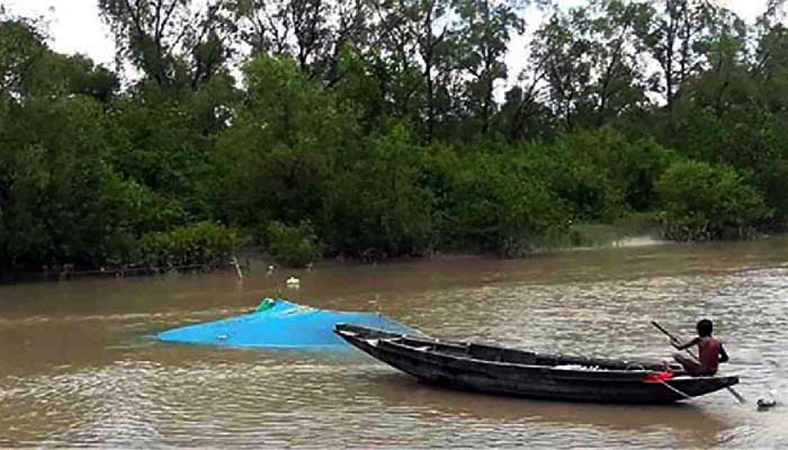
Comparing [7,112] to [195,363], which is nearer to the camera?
[195,363]

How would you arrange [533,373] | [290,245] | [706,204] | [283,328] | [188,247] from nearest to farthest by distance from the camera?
[533,373] < [283,328] < [188,247] < [290,245] < [706,204]

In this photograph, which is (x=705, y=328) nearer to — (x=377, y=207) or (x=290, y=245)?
(x=290, y=245)

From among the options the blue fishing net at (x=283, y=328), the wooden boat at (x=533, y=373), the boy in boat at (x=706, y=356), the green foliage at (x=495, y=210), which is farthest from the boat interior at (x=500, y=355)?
the green foliage at (x=495, y=210)

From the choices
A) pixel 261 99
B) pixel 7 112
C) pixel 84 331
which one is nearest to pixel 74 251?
pixel 7 112

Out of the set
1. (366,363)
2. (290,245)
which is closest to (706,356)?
(366,363)

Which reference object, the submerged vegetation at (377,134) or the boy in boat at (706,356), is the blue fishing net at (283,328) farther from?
the submerged vegetation at (377,134)

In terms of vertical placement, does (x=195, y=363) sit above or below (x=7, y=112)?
below

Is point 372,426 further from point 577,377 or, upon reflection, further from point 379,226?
point 379,226

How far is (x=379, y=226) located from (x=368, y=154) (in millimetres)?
2721

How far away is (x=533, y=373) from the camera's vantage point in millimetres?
15062

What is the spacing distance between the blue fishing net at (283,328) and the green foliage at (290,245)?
1645cm

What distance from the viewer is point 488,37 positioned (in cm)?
5628

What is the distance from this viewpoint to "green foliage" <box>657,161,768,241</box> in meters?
48.5

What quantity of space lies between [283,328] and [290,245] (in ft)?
58.5
